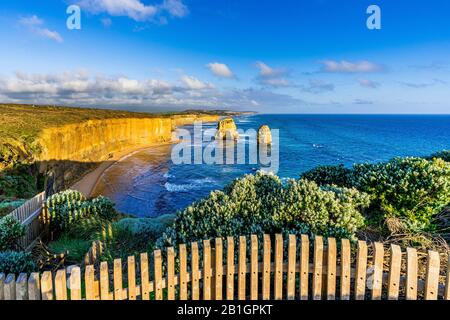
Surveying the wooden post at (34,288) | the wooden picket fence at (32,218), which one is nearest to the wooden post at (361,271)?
the wooden post at (34,288)

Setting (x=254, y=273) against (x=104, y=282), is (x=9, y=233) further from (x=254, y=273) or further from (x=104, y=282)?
(x=254, y=273)

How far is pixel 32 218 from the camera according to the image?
35.0 feet

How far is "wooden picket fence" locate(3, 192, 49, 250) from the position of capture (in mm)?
9855

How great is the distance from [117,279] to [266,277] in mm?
1992

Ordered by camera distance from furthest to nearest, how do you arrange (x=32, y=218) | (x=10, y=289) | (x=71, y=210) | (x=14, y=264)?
(x=71, y=210)
(x=32, y=218)
(x=14, y=264)
(x=10, y=289)

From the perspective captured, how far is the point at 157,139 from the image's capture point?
80.1 metres

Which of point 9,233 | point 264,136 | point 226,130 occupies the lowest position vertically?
point 9,233

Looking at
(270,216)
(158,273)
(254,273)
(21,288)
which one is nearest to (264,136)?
(270,216)

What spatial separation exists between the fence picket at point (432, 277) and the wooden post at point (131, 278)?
3.63 meters

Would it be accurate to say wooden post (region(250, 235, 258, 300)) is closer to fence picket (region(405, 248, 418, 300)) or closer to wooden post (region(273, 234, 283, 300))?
wooden post (region(273, 234, 283, 300))

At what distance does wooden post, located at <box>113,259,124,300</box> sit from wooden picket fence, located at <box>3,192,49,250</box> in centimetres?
702

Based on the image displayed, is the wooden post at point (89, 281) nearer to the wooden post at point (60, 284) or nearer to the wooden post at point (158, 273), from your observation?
the wooden post at point (60, 284)
